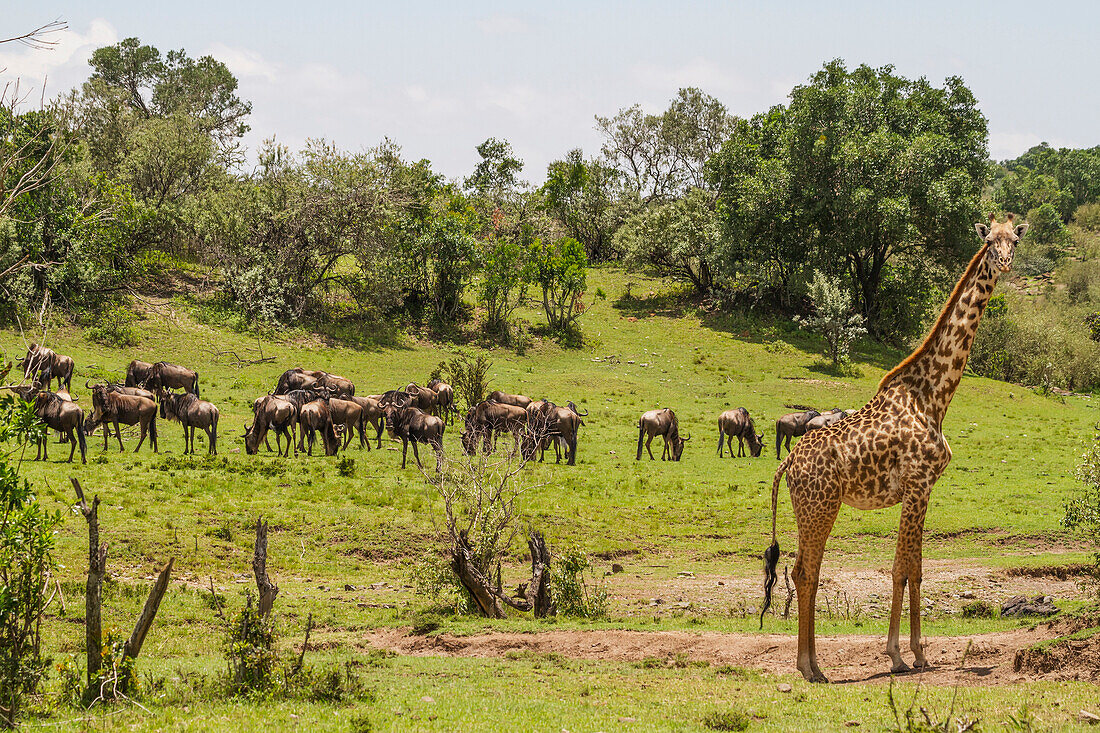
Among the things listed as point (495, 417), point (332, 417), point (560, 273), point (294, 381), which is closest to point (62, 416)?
point (332, 417)

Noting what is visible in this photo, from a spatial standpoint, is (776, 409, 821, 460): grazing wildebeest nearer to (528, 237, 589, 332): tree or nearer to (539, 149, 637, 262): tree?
(528, 237, 589, 332): tree

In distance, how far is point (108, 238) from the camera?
43.7 metres

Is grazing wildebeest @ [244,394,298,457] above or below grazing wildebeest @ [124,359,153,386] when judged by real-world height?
below

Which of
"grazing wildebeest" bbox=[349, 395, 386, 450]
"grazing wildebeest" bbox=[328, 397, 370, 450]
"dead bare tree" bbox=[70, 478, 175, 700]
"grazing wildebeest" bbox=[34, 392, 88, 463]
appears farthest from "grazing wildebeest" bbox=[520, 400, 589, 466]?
"dead bare tree" bbox=[70, 478, 175, 700]

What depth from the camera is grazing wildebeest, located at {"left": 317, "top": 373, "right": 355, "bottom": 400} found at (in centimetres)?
3325

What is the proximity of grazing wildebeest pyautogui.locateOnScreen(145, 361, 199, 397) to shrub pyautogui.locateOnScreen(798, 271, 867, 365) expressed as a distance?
36.0m

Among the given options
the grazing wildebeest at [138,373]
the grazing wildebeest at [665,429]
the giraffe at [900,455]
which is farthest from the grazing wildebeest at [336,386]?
the giraffe at [900,455]

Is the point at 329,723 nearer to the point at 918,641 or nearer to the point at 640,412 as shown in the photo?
the point at 918,641

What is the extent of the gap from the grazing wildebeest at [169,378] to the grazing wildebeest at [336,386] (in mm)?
4912

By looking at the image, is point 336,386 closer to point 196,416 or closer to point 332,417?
point 332,417

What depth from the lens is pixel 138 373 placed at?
115 ft

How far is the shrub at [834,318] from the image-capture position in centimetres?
5328

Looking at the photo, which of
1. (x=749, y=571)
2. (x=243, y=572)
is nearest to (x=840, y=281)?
(x=749, y=571)

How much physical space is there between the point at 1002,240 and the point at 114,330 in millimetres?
43192
